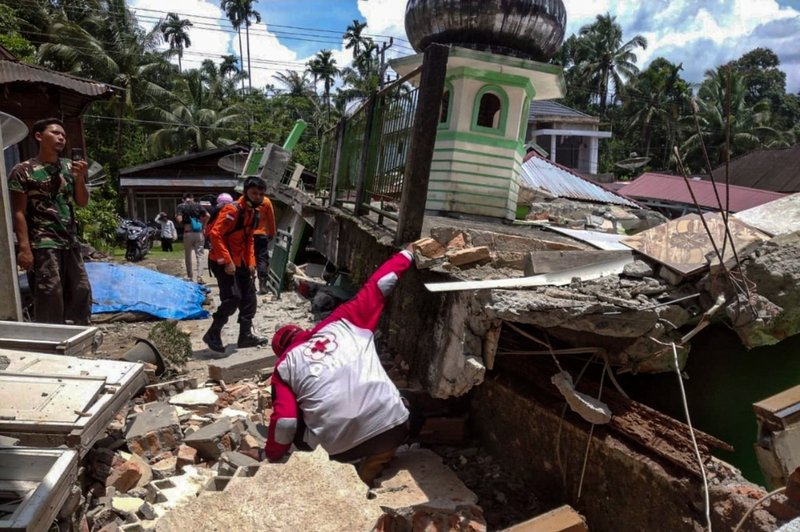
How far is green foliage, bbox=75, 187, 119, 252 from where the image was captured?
13.8 m

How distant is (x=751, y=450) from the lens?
342 centimetres

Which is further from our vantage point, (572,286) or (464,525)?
(572,286)

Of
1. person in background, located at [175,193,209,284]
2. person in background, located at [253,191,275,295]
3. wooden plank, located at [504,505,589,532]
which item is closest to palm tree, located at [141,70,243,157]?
person in background, located at [175,193,209,284]

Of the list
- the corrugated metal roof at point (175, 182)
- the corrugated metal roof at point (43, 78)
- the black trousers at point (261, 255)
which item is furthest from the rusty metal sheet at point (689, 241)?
the corrugated metal roof at point (175, 182)

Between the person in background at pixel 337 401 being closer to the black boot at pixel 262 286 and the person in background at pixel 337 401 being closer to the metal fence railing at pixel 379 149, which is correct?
the metal fence railing at pixel 379 149

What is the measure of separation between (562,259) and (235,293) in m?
3.65

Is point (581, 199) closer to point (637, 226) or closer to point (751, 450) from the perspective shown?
point (637, 226)

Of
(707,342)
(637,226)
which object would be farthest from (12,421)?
(637,226)

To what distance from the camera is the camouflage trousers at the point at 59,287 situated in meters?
4.31

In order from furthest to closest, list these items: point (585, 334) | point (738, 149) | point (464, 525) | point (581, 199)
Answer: point (738, 149), point (581, 199), point (585, 334), point (464, 525)

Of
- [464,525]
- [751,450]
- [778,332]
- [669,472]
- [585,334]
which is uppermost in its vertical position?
[778,332]

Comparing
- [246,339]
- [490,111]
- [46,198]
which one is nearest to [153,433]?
[46,198]

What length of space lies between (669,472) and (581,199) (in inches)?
494

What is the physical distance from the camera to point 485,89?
6.95 meters
